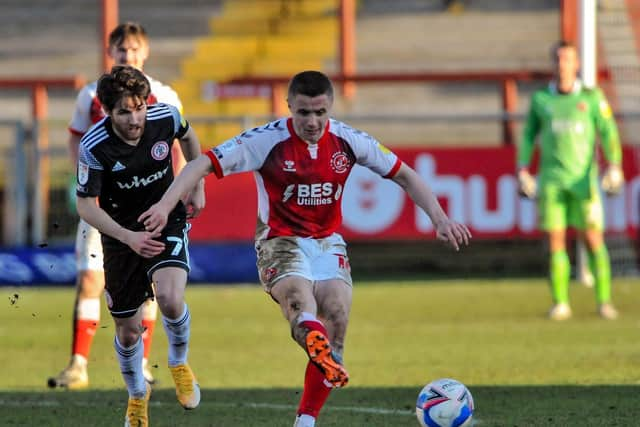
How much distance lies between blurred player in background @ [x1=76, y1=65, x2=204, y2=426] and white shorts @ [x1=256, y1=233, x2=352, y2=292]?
50 centimetres

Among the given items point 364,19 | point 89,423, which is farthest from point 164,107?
point 364,19

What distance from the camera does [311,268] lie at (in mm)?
6652

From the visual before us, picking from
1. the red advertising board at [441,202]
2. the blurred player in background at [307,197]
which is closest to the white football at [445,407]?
the blurred player in background at [307,197]

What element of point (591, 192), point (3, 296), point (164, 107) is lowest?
point (3, 296)

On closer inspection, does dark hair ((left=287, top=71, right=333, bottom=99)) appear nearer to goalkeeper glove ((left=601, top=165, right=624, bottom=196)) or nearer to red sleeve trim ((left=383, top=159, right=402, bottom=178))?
red sleeve trim ((left=383, top=159, right=402, bottom=178))

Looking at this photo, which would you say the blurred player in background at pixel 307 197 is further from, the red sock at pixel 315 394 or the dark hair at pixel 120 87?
the dark hair at pixel 120 87

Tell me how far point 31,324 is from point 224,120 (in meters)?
4.15

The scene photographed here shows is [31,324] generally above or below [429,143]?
below

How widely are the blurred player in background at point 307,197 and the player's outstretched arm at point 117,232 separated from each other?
0.19m

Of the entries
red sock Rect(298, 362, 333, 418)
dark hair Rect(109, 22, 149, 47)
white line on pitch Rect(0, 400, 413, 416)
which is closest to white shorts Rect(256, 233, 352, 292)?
red sock Rect(298, 362, 333, 418)

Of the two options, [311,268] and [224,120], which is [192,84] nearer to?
[224,120]

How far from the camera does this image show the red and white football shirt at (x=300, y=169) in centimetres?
671

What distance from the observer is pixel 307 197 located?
676 cm

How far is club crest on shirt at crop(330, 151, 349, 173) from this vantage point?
22.1 ft
